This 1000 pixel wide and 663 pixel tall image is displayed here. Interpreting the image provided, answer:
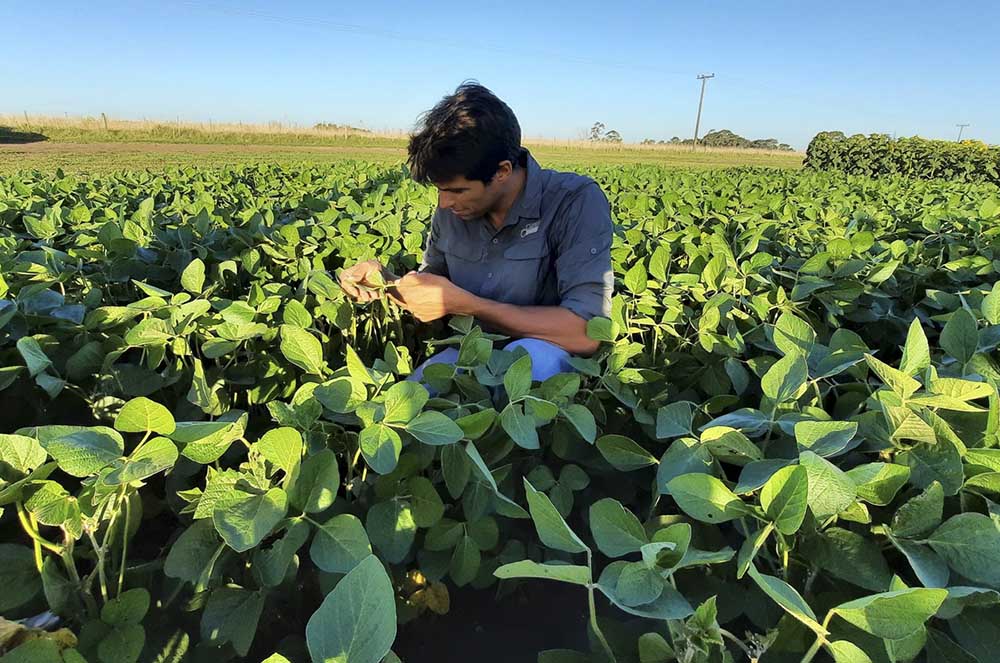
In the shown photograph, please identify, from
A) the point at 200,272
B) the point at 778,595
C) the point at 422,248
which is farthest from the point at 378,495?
the point at 422,248

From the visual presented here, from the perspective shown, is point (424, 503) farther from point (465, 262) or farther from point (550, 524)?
point (465, 262)

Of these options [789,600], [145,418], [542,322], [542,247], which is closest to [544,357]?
[542,322]

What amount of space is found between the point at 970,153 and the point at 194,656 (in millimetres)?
24126

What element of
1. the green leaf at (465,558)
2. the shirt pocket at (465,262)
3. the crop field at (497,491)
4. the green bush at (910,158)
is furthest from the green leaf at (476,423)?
the green bush at (910,158)

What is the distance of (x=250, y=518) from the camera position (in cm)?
80

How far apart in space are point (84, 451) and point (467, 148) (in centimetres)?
157

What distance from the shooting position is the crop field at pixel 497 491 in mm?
724

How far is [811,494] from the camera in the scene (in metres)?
0.73

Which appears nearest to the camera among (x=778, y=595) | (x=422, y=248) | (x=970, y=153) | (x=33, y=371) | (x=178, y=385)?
(x=778, y=595)

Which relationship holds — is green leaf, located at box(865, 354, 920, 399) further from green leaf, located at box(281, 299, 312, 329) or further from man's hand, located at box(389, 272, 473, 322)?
man's hand, located at box(389, 272, 473, 322)

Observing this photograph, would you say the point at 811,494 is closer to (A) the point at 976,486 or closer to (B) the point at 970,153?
(A) the point at 976,486

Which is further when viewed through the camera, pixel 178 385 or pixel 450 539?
pixel 178 385

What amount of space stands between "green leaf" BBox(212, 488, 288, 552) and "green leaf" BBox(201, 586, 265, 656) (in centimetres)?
19

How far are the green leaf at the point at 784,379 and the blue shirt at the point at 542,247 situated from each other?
1190mm
